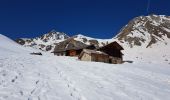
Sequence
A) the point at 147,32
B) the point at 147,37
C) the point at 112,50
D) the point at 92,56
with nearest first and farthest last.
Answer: the point at 92,56 < the point at 112,50 < the point at 147,37 < the point at 147,32

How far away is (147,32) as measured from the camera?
158 m

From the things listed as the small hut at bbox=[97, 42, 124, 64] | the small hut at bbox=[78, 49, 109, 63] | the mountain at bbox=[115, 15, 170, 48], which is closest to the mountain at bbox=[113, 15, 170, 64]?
the mountain at bbox=[115, 15, 170, 48]

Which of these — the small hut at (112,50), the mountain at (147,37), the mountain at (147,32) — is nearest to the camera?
the small hut at (112,50)

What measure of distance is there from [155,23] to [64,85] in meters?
170

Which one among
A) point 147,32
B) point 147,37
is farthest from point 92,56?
point 147,32

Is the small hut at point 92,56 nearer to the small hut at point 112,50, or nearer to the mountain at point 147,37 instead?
the small hut at point 112,50

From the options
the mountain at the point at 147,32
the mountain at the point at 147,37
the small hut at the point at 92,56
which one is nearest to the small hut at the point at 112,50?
the small hut at the point at 92,56

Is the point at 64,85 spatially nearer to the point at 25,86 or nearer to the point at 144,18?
the point at 25,86

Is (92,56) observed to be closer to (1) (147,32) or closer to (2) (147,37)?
(2) (147,37)

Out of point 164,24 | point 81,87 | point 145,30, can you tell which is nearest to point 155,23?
point 164,24

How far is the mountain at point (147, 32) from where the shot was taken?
13938 centimetres

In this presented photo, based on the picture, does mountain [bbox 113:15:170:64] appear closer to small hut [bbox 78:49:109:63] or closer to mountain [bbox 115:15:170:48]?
mountain [bbox 115:15:170:48]

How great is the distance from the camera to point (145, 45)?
133500mm

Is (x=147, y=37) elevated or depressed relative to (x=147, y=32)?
depressed
